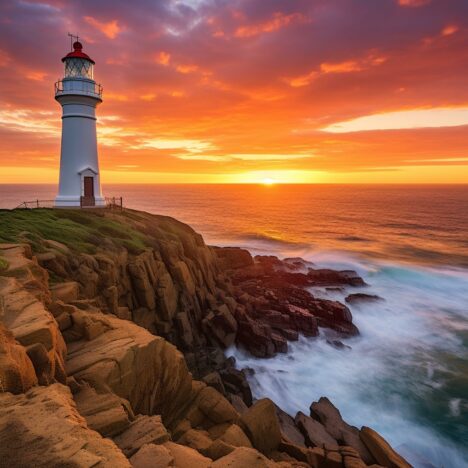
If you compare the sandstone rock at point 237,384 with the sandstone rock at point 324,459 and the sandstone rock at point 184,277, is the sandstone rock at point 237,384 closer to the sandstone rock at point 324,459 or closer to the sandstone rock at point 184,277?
the sandstone rock at point 324,459

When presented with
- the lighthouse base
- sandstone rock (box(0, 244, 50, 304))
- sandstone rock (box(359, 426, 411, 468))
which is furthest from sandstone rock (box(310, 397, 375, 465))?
the lighthouse base

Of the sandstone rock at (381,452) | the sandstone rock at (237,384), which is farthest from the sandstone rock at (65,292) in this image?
the sandstone rock at (381,452)

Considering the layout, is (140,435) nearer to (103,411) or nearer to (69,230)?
(103,411)

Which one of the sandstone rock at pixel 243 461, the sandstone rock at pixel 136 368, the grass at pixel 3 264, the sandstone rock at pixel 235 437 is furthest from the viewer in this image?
the grass at pixel 3 264

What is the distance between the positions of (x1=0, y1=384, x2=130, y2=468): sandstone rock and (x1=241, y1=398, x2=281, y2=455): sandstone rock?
20.1ft

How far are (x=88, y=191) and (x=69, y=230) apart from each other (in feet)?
37.1

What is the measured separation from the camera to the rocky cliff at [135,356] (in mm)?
5746

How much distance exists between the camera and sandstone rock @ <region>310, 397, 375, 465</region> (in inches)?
501

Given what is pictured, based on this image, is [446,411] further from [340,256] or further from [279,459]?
[340,256]

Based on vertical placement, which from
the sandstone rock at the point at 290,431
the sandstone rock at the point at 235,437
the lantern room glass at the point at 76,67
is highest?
the lantern room glass at the point at 76,67

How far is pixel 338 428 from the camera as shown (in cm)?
1395

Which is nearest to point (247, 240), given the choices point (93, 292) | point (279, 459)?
point (93, 292)

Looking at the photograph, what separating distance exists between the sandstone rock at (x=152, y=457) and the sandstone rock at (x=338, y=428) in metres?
9.27

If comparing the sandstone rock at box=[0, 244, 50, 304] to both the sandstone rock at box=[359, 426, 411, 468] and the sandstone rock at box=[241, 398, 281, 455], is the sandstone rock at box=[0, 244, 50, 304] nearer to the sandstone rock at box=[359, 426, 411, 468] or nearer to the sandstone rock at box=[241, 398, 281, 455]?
the sandstone rock at box=[241, 398, 281, 455]
